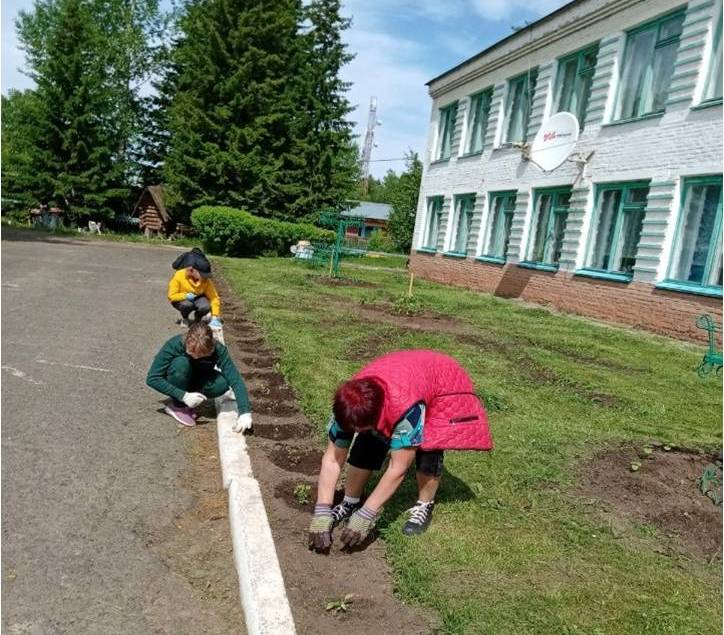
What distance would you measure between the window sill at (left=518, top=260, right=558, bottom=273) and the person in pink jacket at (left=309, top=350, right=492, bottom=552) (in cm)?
1238

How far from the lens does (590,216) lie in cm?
1406

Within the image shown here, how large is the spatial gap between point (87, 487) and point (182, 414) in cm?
138

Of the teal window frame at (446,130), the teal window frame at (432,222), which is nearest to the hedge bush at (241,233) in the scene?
the teal window frame at (432,222)

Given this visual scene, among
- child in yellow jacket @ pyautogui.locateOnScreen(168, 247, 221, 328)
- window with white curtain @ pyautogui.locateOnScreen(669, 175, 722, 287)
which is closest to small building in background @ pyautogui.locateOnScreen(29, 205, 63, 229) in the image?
child in yellow jacket @ pyautogui.locateOnScreen(168, 247, 221, 328)

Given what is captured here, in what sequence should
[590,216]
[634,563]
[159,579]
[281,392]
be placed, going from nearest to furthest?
[159,579] → [634,563] → [281,392] → [590,216]

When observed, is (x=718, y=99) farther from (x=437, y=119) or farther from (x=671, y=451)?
(x=437, y=119)

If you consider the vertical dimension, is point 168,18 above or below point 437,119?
above

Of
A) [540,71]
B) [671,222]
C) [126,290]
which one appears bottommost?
[126,290]

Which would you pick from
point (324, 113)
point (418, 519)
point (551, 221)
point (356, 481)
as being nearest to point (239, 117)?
point (324, 113)

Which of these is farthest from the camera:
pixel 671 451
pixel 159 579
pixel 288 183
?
pixel 288 183

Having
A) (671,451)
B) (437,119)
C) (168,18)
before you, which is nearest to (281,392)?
(671,451)

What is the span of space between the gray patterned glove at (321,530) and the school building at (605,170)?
9.56m

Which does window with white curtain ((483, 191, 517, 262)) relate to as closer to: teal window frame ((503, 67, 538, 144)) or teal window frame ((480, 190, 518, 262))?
teal window frame ((480, 190, 518, 262))

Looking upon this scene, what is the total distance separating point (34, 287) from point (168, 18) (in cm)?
4289
